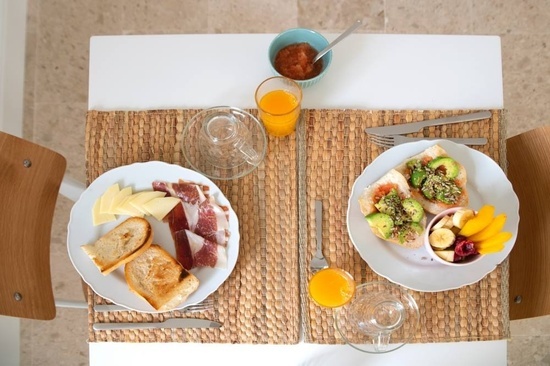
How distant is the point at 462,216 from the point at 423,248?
12 cm

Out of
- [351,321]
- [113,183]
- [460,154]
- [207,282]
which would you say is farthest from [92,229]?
[460,154]

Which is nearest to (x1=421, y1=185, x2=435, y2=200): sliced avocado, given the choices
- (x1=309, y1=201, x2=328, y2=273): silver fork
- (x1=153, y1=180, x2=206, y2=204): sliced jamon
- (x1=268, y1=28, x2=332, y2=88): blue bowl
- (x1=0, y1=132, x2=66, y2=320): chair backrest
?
(x1=309, y1=201, x2=328, y2=273): silver fork

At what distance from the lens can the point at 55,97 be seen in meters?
1.97

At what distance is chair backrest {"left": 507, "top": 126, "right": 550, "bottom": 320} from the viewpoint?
123 centimetres

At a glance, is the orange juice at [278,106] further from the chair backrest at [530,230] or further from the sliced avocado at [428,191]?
the chair backrest at [530,230]

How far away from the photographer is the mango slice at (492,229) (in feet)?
3.13

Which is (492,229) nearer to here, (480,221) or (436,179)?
(480,221)

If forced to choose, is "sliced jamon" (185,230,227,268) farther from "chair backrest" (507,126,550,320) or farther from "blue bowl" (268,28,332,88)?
"chair backrest" (507,126,550,320)

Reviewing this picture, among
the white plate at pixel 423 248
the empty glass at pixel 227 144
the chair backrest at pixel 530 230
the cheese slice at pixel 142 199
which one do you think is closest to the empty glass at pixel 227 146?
the empty glass at pixel 227 144

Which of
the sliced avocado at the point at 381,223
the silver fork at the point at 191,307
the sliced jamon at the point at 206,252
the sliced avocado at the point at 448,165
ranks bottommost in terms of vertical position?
the silver fork at the point at 191,307

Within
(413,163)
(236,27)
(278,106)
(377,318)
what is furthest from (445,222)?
(236,27)

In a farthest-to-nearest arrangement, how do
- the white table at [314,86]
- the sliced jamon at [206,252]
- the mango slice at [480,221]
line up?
the white table at [314,86] → the sliced jamon at [206,252] → the mango slice at [480,221]

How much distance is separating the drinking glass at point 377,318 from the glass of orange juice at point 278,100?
0.36 m

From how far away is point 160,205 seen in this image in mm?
1055
